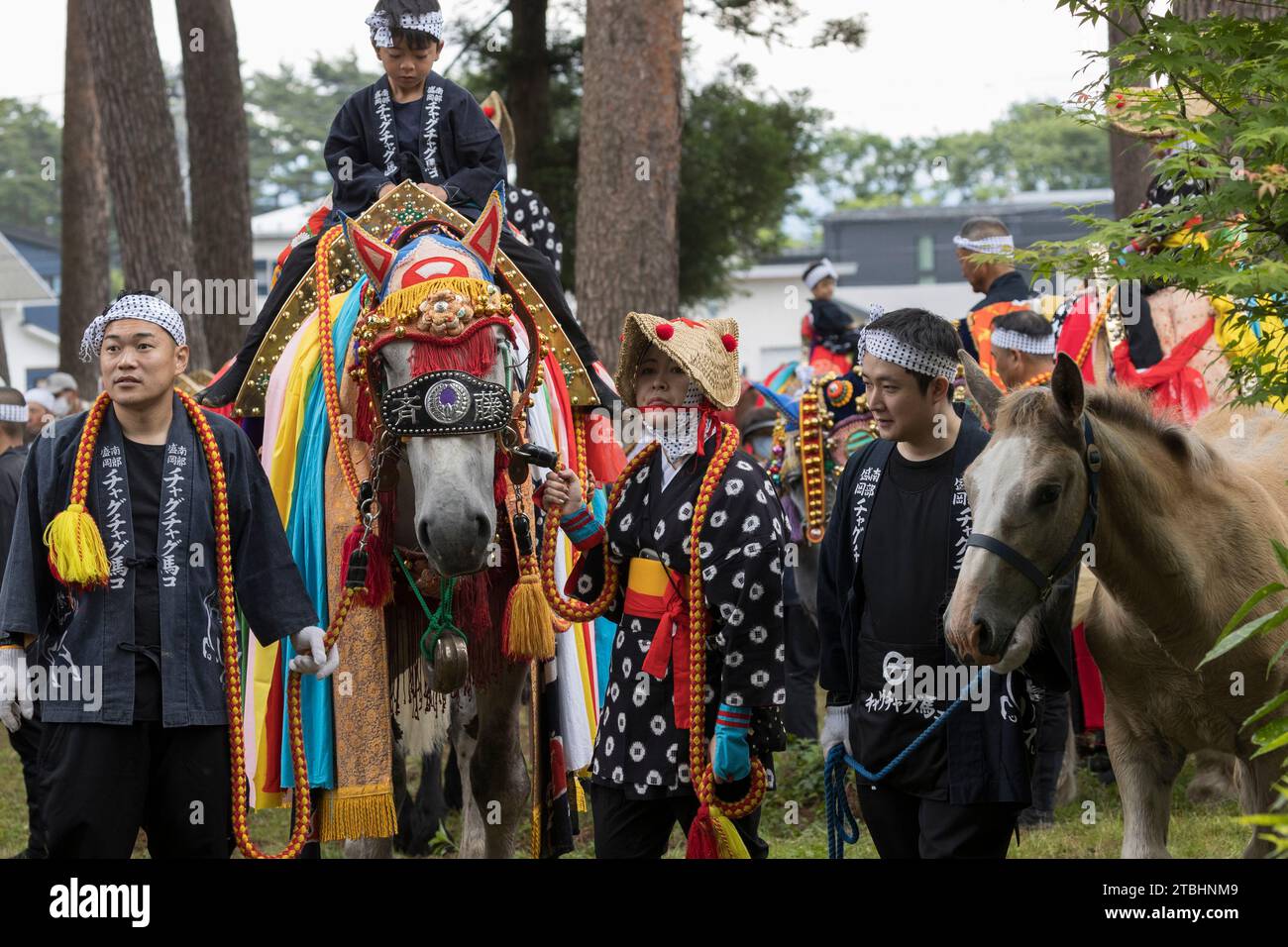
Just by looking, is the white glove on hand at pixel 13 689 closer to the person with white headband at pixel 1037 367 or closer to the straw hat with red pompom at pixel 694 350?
the straw hat with red pompom at pixel 694 350

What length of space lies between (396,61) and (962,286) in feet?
115

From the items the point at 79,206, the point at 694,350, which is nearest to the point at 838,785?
the point at 694,350

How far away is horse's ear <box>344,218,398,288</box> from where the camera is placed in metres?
5.23

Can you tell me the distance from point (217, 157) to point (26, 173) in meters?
39.5

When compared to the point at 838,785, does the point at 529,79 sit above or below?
above

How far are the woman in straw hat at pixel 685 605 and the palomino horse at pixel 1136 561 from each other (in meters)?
0.69

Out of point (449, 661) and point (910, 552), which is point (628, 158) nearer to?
point (449, 661)

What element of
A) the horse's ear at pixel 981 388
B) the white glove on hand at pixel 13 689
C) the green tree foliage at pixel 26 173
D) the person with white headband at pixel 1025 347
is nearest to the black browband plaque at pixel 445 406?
the white glove on hand at pixel 13 689

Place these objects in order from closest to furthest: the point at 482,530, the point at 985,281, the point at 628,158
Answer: the point at 482,530 < the point at 985,281 < the point at 628,158

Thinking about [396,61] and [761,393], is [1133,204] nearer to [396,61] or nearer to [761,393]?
[761,393]

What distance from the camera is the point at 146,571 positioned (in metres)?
4.61

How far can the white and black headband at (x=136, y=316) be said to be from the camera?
15.3 ft

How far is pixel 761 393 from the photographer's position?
11117mm

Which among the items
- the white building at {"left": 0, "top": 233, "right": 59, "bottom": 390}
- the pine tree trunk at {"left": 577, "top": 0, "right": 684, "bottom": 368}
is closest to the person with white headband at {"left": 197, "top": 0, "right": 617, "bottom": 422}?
the pine tree trunk at {"left": 577, "top": 0, "right": 684, "bottom": 368}
